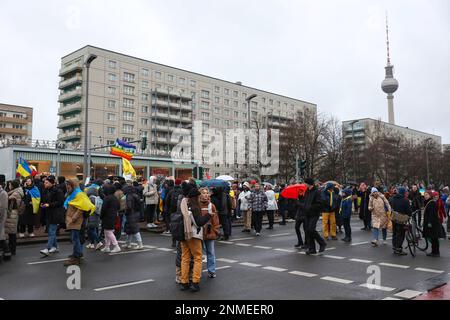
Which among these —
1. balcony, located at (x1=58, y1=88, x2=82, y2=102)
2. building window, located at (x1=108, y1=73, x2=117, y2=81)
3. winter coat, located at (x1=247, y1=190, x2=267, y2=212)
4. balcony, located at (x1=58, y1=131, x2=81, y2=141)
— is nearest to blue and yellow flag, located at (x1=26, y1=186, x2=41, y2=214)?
winter coat, located at (x1=247, y1=190, x2=267, y2=212)

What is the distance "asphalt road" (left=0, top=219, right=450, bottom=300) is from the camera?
6648 millimetres

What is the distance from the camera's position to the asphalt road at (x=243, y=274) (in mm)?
6648

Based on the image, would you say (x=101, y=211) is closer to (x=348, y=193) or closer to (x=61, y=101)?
(x=348, y=193)

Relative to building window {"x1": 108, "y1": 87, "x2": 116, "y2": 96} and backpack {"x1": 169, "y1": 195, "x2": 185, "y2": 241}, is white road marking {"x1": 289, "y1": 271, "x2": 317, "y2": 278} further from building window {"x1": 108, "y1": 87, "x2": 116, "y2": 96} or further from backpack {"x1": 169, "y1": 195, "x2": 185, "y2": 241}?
building window {"x1": 108, "y1": 87, "x2": 116, "y2": 96}

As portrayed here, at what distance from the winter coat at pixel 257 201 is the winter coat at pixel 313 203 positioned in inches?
172

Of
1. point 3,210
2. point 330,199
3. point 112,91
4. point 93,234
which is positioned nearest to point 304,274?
point 330,199

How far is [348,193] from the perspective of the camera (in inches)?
592

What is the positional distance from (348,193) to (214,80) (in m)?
74.2

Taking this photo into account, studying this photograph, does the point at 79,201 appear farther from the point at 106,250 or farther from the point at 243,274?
the point at 243,274

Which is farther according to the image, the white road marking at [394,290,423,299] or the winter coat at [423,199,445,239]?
the winter coat at [423,199,445,239]

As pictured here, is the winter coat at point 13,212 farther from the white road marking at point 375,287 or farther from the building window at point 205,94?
the building window at point 205,94

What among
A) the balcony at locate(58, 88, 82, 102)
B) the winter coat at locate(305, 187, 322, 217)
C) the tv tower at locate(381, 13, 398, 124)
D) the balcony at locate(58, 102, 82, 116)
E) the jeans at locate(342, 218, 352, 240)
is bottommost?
the jeans at locate(342, 218, 352, 240)

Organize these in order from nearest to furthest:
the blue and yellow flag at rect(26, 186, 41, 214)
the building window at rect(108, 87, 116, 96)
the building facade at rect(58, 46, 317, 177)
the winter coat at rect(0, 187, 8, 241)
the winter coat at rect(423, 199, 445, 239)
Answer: the winter coat at rect(0, 187, 8, 241), the winter coat at rect(423, 199, 445, 239), the blue and yellow flag at rect(26, 186, 41, 214), the building facade at rect(58, 46, 317, 177), the building window at rect(108, 87, 116, 96)

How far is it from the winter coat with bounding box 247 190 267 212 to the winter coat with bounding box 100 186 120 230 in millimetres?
6070
